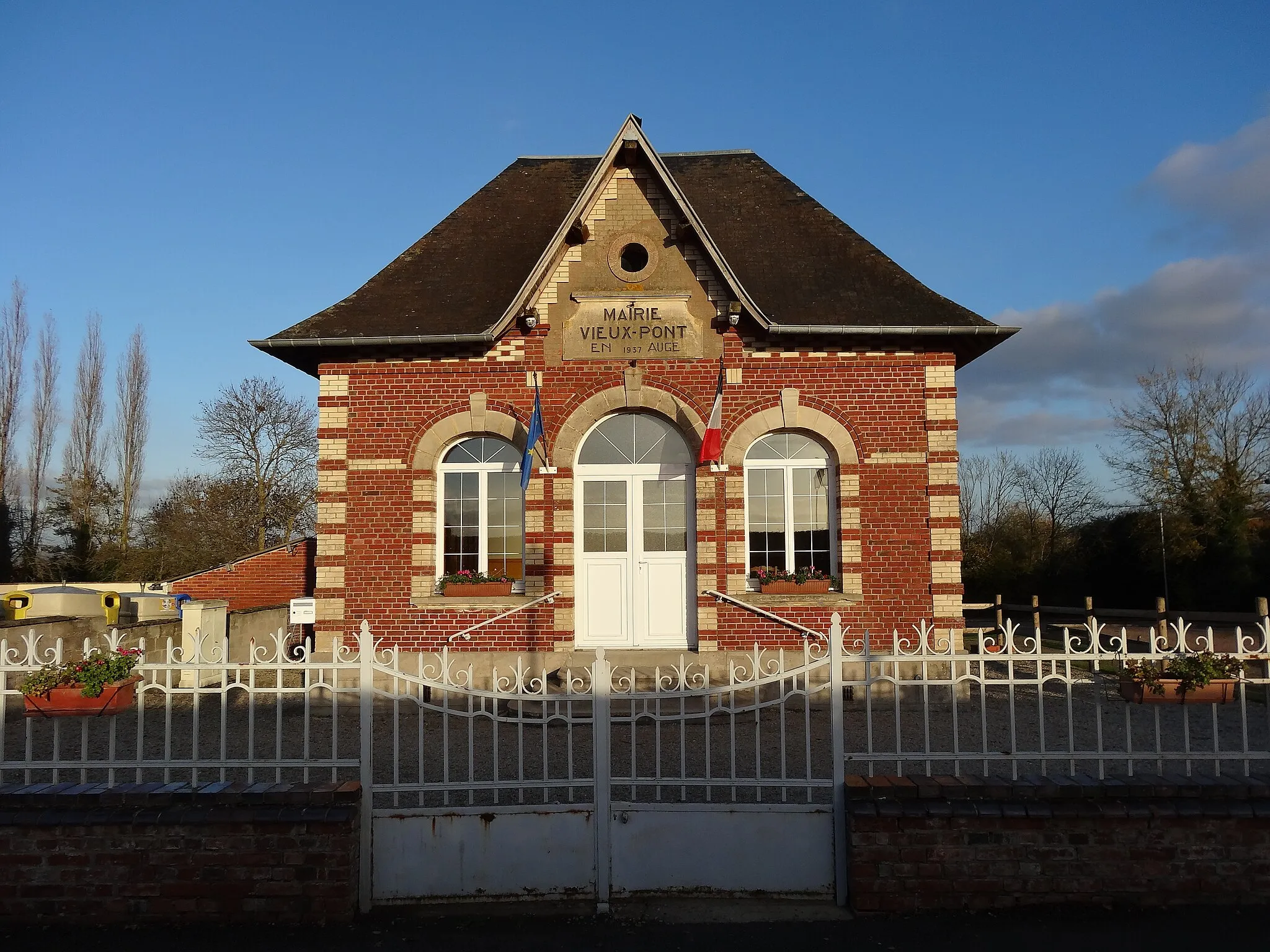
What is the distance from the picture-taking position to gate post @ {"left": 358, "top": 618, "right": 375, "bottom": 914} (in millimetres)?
4918

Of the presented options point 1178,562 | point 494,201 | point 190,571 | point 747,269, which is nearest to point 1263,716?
point 747,269

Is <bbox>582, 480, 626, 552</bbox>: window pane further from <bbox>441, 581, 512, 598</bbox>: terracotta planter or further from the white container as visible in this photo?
the white container

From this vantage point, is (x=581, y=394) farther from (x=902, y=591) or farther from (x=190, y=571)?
(x=190, y=571)

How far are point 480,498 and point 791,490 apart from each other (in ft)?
13.1

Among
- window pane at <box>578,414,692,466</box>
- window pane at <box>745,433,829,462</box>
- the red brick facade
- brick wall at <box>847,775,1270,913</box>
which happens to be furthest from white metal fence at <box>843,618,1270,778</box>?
window pane at <box>578,414,692,466</box>

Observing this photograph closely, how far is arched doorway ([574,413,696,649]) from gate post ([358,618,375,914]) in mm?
6158

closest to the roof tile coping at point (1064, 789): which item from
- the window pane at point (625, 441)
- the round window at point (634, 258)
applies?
the window pane at point (625, 441)

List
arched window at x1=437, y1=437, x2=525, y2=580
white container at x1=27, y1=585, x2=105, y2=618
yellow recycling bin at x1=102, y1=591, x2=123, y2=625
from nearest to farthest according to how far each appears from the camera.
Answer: arched window at x1=437, y1=437, x2=525, y2=580, yellow recycling bin at x1=102, y1=591, x2=123, y2=625, white container at x1=27, y1=585, x2=105, y2=618

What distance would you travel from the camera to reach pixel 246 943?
4543mm

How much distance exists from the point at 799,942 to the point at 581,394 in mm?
7623

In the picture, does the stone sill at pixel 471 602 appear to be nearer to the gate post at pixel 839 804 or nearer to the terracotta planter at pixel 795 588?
the terracotta planter at pixel 795 588

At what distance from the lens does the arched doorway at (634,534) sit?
11.2m

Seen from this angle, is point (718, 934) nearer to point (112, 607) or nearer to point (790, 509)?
point (790, 509)

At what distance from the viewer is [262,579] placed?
17453mm
